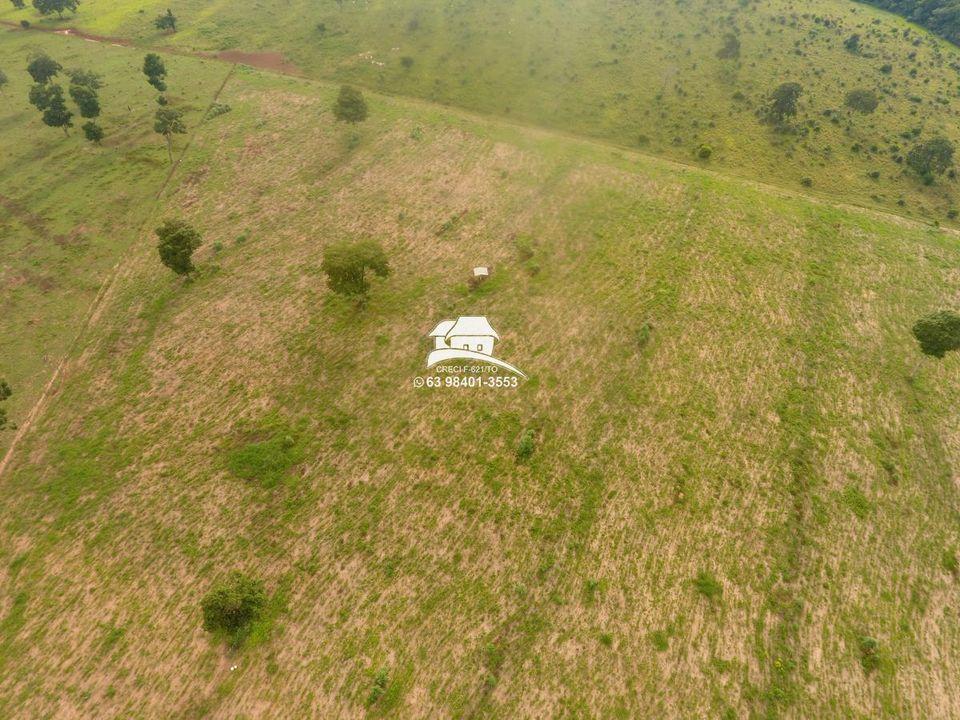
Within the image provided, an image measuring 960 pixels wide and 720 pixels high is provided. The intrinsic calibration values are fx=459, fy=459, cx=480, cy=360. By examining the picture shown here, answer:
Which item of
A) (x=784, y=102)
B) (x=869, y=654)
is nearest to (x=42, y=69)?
(x=784, y=102)

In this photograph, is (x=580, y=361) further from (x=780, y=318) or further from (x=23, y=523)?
(x=23, y=523)

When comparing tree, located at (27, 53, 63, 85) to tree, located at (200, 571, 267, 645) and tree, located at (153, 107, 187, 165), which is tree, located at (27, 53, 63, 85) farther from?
tree, located at (200, 571, 267, 645)

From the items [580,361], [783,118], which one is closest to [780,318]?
[580,361]

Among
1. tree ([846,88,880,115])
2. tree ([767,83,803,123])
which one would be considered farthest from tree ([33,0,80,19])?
tree ([846,88,880,115])

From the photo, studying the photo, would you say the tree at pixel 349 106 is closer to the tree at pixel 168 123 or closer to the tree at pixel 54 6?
the tree at pixel 168 123

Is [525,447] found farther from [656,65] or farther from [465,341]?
[656,65]
